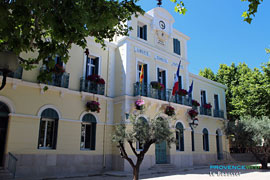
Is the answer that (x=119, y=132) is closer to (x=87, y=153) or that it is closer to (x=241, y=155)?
(x=87, y=153)

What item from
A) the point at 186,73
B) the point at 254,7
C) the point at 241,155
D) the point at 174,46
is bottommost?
the point at 241,155

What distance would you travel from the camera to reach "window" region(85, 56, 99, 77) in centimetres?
1555

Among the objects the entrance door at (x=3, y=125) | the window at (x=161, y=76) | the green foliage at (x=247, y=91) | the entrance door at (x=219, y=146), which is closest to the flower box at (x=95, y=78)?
the entrance door at (x=3, y=125)

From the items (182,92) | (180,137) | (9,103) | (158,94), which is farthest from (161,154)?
(9,103)

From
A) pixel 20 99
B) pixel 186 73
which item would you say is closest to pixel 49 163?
pixel 20 99

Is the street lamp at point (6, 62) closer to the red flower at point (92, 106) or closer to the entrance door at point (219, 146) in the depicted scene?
the red flower at point (92, 106)

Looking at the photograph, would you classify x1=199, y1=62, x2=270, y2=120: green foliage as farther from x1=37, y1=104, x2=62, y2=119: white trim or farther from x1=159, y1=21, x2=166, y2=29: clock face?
x1=37, y1=104, x2=62, y2=119: white trim

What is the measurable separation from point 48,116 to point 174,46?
11.7 meters

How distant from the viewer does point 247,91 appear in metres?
24.1

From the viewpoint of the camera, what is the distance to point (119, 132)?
973 centimetres

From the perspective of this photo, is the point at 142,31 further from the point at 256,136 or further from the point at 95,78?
the point at 256,136

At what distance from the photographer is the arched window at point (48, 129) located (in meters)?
12.8

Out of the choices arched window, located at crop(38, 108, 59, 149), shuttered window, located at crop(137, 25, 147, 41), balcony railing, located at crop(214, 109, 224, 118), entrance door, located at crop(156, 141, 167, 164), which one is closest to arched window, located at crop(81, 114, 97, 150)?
arched window, located at crop(38, 108, 59, 149)

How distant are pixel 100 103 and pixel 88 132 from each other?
6.42 ft
